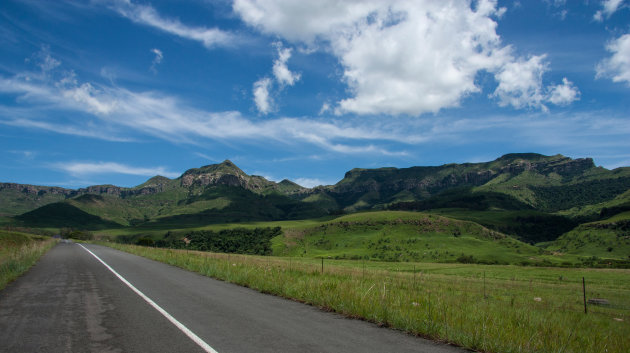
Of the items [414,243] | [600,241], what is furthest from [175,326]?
[600,241]

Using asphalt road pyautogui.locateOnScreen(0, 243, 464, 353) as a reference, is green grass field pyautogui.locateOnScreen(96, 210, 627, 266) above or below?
below

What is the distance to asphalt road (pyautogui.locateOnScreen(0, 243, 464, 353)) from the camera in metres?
6.80

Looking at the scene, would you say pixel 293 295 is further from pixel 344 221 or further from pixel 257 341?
pixel 344 221

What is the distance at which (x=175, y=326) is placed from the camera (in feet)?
26.5

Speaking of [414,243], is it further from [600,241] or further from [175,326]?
[175,326]

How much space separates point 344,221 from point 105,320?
468 ft

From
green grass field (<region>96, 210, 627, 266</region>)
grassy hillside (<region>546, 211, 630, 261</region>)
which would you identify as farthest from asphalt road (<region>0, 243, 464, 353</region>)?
grassy hillside (<region>546, 211, 630, 261</region>)

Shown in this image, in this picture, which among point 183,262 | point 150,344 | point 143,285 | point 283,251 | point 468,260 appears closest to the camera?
point 150,344

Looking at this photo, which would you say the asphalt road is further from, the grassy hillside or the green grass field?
the grassy hillside

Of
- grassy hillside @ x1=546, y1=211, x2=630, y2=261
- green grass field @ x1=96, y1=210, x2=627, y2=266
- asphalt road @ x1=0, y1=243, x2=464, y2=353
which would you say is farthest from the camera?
grassy hillside @ x1=546, y1=211, x2=630, y2=261

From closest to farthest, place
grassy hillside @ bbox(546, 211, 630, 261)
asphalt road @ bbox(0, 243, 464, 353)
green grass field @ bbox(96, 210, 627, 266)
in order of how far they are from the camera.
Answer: asphalt road @ bbox(0, 243, 464, 353) → green grass field @ bbox(96, 210, 627, 266) → grassy hillside @ bbox(546, 211, 630, 261)

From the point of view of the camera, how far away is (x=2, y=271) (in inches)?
659

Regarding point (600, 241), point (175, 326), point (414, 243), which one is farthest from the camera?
point (414, 243)

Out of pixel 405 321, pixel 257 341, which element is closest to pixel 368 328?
pixel 405 321
